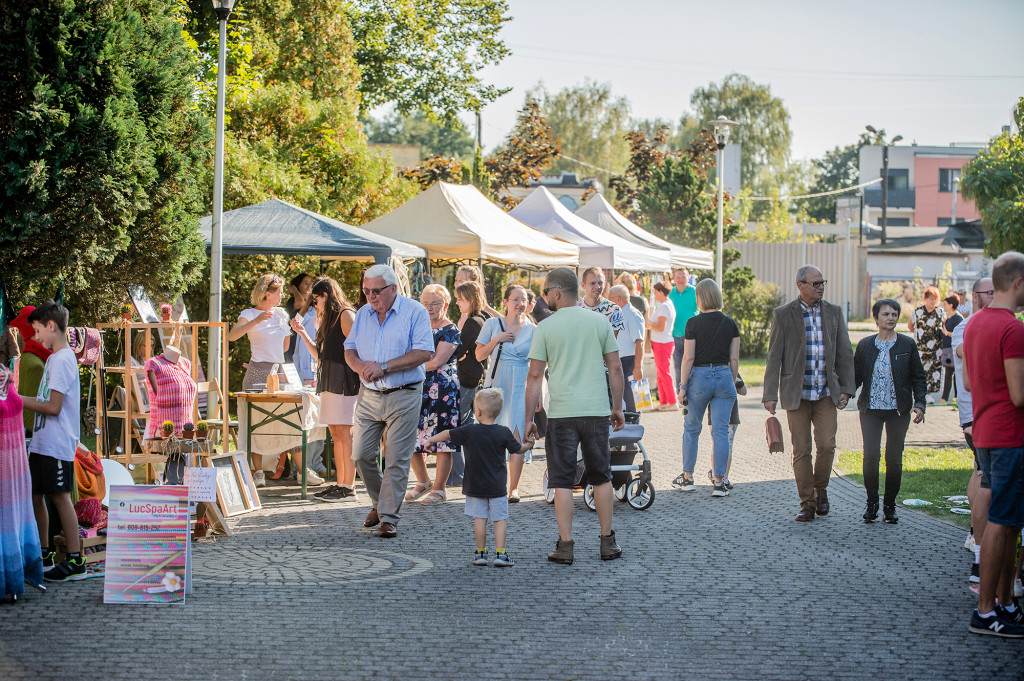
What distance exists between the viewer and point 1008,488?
5.59 meters

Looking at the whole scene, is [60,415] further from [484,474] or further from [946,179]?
[946,179]

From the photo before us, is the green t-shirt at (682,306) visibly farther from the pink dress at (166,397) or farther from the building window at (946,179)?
the building window at (946,179)

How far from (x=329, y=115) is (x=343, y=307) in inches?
415

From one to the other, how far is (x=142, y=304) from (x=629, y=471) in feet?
16.4

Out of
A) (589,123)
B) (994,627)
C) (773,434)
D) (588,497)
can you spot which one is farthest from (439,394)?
(589,123)

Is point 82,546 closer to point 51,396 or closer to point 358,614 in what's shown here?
point 51,396

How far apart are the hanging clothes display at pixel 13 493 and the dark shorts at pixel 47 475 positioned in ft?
0.95

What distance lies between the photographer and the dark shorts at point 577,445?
734 centimetres

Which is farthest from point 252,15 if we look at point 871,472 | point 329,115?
point 871,472

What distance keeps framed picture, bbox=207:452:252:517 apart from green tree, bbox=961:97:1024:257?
16215 millimetres

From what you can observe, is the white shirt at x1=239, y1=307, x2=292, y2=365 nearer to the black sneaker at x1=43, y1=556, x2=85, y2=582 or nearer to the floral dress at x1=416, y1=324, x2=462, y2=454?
the floral dress at x1=416, y1=324, x2=462, y2=454

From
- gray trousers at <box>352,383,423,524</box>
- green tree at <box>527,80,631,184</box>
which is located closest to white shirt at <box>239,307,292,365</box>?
gray trousers at <box>352,383,423,524</box>

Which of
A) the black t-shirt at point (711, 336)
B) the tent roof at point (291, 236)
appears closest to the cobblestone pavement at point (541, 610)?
the black t-shirt at point (711, 336)

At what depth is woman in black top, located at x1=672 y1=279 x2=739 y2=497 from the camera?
9.84 metres
